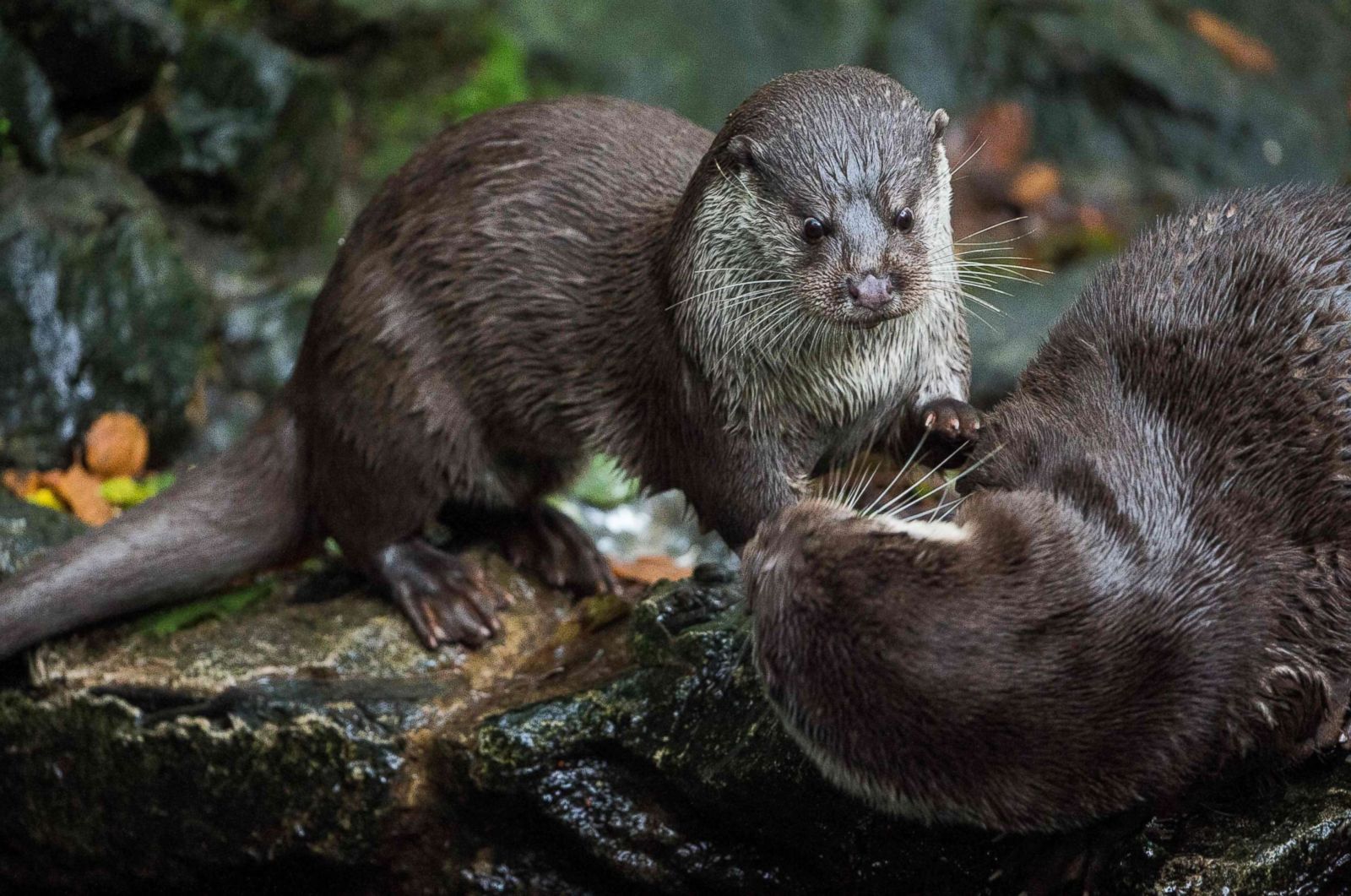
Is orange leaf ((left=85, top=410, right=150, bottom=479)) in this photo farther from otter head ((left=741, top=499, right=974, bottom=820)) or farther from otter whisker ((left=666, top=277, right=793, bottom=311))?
otter head ((left=741, top=499, right=974, bottom=820))

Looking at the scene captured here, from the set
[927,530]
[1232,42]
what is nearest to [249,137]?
[927,530]

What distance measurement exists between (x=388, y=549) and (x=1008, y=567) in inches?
68.2

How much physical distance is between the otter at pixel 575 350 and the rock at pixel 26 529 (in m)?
0.19

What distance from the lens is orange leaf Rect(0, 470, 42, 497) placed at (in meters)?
4.21

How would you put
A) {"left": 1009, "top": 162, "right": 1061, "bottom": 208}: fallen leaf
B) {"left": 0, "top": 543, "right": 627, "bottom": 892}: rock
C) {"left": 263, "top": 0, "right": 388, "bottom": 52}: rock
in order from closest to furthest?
{"left": 0, "top": 543, "right": 627, "bottom": 892}: rock, {"left": 263, "top": 0, "right": 388, "bottom": 52}: rock, {"left": 1009, "top": 162, "right": 1061, "bottom": 208}: fallen leaf

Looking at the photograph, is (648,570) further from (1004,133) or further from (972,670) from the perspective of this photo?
(1004,133)

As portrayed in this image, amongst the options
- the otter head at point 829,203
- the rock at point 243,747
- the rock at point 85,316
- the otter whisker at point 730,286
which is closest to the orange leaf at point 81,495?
the rock at point 85,316

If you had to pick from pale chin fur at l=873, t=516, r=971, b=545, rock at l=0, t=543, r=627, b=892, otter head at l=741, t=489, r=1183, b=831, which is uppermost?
pale chin fur at l=873, t=516, r=971, b=545

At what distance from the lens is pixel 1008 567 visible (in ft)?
6.71

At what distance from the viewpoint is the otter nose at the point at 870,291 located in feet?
8.30

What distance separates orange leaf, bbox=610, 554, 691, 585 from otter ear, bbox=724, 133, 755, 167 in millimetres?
1206

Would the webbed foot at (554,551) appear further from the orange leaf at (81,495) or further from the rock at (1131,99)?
the rock at (1131,99)

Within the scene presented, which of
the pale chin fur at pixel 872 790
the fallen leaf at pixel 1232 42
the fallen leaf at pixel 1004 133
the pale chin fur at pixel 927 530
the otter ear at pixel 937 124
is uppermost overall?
the fallen leaf at pixel 1232 42

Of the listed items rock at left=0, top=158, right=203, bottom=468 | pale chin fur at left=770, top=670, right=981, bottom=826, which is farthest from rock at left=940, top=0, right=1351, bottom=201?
pale chin fur at left=770, top=670, right=981, bottom=826
